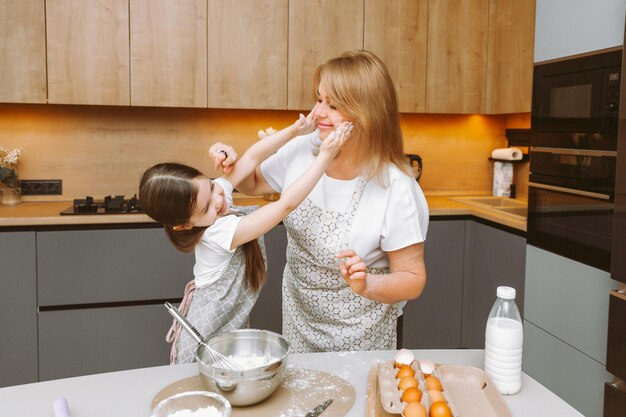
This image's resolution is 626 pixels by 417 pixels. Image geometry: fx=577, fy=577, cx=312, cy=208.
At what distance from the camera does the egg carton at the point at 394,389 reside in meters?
0.99

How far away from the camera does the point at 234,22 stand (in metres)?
3.01

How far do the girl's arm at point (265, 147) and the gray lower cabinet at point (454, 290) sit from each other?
158cm

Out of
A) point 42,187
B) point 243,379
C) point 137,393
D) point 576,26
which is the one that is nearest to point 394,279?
point 243,379

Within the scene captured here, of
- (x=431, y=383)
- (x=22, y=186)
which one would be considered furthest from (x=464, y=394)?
(x=22, y=186)

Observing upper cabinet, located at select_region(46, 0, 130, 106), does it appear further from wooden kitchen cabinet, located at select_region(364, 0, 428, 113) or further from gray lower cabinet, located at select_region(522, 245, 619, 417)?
gray lower cabinet, located at select_region(522, 245, 619, 417)

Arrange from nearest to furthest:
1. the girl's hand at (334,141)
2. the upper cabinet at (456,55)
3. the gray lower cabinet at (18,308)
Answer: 1. the girl's hand at (334,141)
2. the gray lower cabinet at (18,308)
3. the upper cabinet at (456,55)

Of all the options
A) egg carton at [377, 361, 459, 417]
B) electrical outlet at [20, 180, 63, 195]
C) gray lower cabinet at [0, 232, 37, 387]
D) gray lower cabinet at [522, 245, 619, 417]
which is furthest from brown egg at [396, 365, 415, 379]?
electrical outlet at [20, 180, 63, 195]

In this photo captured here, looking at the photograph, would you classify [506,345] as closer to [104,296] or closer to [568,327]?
[568,327]

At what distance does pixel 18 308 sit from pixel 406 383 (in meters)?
2.20

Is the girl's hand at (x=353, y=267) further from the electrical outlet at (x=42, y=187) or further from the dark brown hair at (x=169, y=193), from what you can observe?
the electrical outlet at (x=42, y=187)

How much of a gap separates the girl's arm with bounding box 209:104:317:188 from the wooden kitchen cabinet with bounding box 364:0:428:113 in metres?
1.65

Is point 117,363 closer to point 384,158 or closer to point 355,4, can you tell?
point 384,158

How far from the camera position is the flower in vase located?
2.95 m

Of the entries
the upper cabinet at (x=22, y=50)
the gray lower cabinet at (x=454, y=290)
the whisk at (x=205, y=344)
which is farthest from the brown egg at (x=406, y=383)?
the upper cabinet at (x=22, y=50)
